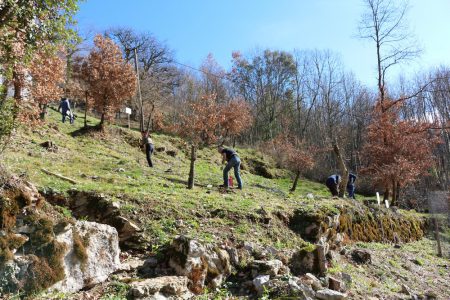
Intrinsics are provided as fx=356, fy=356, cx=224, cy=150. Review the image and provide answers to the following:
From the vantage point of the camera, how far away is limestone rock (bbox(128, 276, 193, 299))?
4660 millimetres

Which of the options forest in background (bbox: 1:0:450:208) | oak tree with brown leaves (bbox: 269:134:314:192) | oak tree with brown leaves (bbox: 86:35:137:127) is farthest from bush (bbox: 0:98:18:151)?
oak tree with brown leaves (bbox: 269:134:314:192)

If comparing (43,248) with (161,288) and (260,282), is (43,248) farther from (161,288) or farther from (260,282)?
(260,282)

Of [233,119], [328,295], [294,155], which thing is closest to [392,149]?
[294,155]

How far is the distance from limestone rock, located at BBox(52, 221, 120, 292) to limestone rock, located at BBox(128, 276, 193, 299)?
592 millimetres

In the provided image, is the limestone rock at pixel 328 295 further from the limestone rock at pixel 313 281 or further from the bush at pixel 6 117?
the bush at pixel 6 117

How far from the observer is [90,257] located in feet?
16.5

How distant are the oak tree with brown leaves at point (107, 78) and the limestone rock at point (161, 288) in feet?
56.5

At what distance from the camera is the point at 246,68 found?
1657 inches

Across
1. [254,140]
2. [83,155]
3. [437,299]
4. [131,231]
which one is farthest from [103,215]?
[254,140]

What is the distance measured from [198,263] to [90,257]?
62.8 inches

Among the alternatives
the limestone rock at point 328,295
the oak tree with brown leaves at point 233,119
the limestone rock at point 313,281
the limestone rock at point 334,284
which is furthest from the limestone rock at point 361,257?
the oak tree with brown leaves at point 233,119

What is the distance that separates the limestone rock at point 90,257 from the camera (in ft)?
15.6

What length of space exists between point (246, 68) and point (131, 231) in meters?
37.5

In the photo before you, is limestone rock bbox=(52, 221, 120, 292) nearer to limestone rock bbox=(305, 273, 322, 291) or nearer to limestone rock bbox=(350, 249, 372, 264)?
limestone rock bbox=(305, 273, 322, 291)
